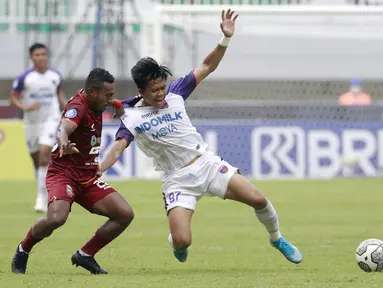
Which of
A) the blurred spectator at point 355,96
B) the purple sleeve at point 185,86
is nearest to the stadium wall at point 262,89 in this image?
the blurred spectator at point 355,96

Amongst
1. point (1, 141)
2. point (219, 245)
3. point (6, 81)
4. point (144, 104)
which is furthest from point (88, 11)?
point (144, 104)

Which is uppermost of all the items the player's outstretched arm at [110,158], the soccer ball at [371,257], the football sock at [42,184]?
the player's outstretched arm at [110,158]

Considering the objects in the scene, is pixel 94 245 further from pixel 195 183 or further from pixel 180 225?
pixel 195 183

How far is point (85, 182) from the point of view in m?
9.73

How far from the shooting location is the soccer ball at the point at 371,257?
9344 mm

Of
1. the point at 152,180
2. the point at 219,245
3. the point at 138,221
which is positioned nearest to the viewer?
the point at 219,245

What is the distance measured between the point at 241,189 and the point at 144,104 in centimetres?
119

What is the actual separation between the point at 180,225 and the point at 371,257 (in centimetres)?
172

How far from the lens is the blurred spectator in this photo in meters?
25.4

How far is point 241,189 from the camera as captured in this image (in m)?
9.70

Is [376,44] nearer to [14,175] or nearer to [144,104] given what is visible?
[14,175]

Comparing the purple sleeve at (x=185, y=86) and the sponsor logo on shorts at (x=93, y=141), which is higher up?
the purple sleeve at (x=185, y=86)

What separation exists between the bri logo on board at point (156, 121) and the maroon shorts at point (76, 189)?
0.61 metres

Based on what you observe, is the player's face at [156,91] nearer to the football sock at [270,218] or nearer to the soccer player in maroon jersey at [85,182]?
the soccer player in maroon jersey at [85,182]
